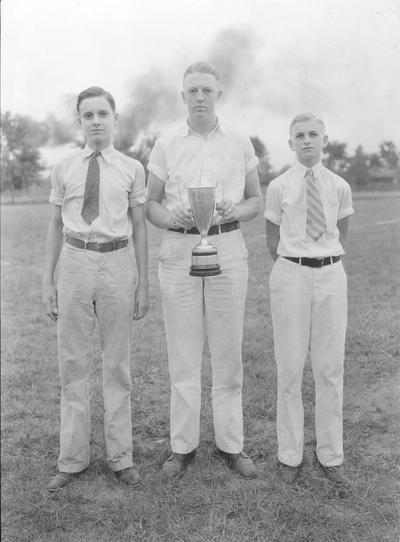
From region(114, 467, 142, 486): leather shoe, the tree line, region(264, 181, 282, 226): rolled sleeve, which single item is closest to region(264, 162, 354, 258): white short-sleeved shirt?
region(264, 181, 282, 226): rolled sleeve

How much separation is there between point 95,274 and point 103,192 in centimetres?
44

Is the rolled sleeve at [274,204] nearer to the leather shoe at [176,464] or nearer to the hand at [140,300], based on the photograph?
the hand at [140,300]

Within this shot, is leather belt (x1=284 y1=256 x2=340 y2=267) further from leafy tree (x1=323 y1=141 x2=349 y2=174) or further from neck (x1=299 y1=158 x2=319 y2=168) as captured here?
leafy tree (x1=323 y1=141 x2=349 y2=174)

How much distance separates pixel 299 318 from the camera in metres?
3.17

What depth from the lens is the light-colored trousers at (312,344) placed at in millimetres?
3145

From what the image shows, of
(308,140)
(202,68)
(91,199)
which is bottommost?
(91,199)

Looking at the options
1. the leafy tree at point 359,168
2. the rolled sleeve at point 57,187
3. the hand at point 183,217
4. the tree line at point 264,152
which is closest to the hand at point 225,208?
the hand at point 183,217

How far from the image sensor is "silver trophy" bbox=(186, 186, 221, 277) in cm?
294

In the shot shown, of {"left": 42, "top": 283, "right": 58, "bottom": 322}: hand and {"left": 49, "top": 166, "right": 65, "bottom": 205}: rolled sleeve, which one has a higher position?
{"left": 49, "top": 166, "right": 65, "bottom": 205}: rolled sleeve

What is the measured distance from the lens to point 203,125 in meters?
3.26

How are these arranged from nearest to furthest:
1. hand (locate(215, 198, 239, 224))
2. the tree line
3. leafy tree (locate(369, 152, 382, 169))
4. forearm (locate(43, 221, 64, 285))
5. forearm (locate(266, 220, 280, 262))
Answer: hand (locate(215, 198, 239, 224))
forearm (locate(43, 221, 64, 285))
forearm (locate(266, 220, 280, 262))
the tree line
leafy tree (locate(369, 152, 382, 169))

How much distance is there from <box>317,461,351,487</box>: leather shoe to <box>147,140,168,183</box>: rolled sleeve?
190 centimetres

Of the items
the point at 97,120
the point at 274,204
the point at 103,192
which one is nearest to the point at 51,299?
the point at 103,192

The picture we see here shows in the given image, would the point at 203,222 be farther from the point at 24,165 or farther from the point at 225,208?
the point at 24,165
